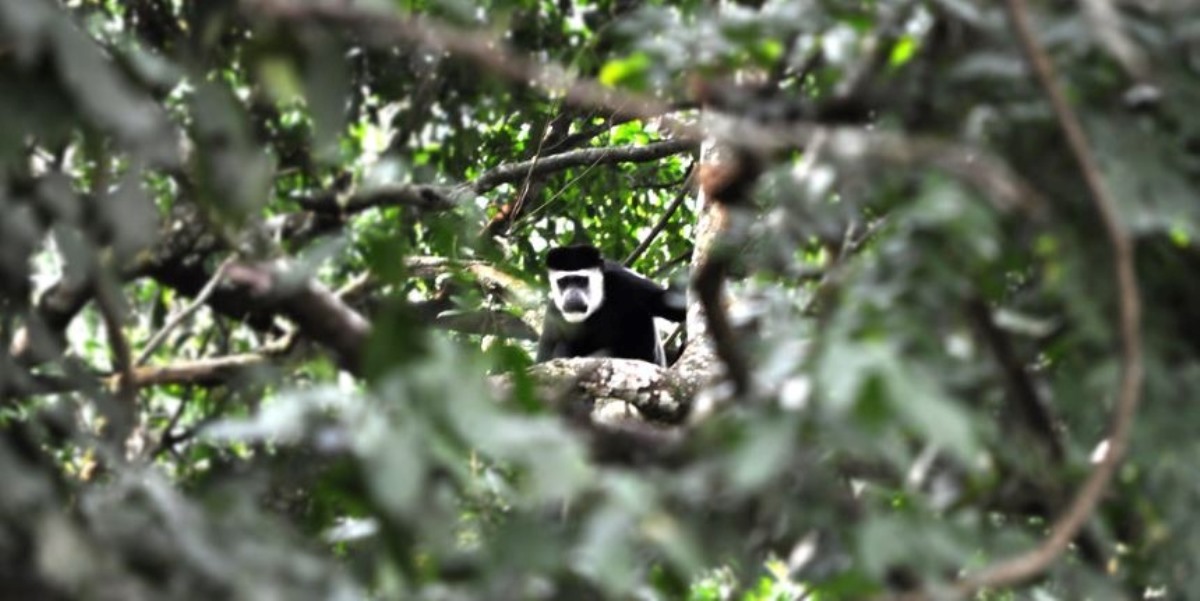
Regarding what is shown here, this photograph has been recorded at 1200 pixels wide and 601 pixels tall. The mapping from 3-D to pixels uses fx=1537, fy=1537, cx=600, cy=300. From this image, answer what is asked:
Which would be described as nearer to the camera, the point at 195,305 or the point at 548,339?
the point at 195,305

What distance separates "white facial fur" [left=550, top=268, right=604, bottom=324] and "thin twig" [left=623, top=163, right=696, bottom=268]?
1.20 m

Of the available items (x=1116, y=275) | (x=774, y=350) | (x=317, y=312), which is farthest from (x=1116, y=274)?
(x=317, y=312)

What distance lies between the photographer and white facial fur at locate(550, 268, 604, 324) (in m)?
6.75

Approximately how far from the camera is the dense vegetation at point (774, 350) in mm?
1468

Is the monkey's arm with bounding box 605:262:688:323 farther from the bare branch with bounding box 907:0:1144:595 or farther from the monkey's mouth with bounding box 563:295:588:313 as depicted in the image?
the bare branch with bounding box 907:0:1144:595

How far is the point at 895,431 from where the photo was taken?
5.03 feet

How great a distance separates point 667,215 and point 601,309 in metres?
1.86

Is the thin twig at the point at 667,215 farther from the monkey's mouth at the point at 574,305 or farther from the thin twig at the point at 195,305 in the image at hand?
the thin twig at the point at 195,305

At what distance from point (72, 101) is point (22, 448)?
1.30 ft

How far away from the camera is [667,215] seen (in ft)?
16.9

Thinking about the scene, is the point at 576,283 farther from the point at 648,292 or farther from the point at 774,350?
the point at 774,350

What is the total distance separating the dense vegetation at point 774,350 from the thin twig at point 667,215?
112 inches

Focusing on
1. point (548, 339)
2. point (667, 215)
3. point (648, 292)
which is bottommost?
point (667, 215)

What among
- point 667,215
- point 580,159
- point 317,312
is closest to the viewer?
point 317,312
